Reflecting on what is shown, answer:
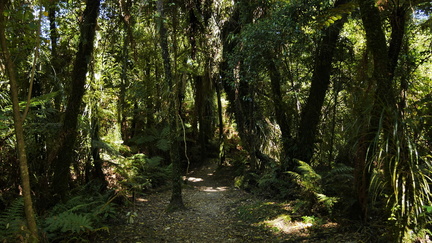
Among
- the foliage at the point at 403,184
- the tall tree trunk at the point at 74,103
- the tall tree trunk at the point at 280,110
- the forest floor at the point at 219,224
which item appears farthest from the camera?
the tall tree trunk at the point at 280,110

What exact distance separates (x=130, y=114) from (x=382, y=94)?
37.8ft

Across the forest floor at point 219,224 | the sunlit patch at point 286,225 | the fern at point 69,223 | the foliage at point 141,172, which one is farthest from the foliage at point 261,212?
the fern at point 69,223

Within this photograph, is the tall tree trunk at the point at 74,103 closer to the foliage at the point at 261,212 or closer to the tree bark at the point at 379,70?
the foliage at the point at 261,212

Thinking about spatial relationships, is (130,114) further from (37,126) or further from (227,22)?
(37,126)

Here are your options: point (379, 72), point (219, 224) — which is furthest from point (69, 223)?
point (379, 72)

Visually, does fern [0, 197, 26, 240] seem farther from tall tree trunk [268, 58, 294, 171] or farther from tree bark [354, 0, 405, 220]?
tall tree trunk [268, 58, 294, 171]

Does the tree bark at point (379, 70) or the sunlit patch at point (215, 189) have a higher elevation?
the tree bark at point (379, 70)

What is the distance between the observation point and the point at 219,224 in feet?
20.4

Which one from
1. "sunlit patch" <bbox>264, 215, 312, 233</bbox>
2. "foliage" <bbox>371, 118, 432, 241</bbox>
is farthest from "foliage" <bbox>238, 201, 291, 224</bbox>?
"foliage" <bbox>371, 118, 432, 241</bbox>

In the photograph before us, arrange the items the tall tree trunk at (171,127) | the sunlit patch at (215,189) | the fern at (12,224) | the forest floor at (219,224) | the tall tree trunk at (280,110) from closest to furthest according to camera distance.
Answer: the fern at (12,224)
the forest floor at (219,224)
the tall tree trunk at (171,127)
the tall tree trunk at (280,110)
the sunlit patch at (215,189)

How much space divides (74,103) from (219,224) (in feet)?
12.1

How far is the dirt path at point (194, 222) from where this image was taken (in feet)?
17.1

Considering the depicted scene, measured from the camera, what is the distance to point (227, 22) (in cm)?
1048

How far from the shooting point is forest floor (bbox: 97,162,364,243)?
4969 millimetres
